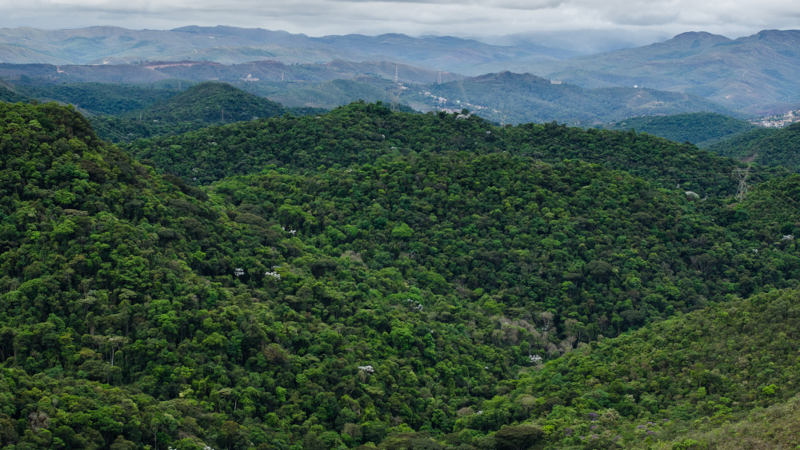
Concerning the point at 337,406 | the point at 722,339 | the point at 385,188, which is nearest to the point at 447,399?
the point at 337,406

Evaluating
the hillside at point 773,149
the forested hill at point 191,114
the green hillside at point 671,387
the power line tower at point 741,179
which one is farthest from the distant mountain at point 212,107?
the green hillside at point 671,387

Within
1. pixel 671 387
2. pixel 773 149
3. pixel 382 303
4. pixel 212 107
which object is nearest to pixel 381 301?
pixel 382 303

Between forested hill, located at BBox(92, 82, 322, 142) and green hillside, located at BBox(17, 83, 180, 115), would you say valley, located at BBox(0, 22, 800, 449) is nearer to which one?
forested hill, located at BBox(92, 82, 322, 142)

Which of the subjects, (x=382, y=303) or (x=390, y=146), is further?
(x=390, y=146)

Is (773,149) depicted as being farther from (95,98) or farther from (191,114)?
(95,98)

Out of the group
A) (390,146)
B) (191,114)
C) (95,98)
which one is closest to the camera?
(390,146)

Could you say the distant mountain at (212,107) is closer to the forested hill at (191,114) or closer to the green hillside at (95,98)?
the forested hill at (191,114)

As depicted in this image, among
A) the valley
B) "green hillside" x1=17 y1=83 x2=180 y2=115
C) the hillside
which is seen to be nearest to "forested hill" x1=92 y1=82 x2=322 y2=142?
"green hillside" x1=17 y1=83 x2=180 y2=115
